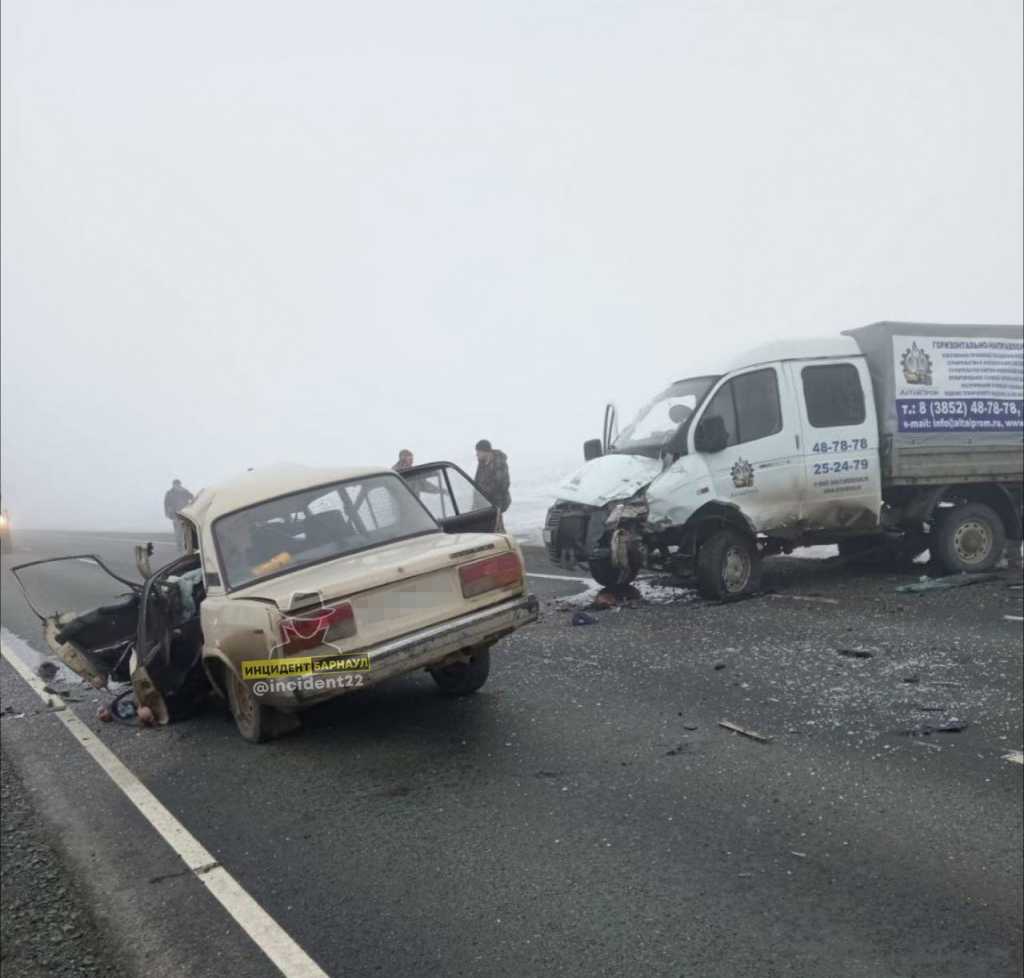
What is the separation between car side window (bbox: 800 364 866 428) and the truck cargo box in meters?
0.29

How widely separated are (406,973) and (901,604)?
6.82 metres

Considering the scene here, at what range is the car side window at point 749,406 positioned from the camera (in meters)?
9.07

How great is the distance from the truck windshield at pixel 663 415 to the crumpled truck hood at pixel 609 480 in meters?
0.25

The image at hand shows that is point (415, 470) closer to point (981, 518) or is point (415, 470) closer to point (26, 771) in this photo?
point (26, 771)

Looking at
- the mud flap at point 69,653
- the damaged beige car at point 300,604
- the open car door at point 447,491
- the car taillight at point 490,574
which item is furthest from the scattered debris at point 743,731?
the mud flap at point 69,653

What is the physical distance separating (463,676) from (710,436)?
12.8 feet

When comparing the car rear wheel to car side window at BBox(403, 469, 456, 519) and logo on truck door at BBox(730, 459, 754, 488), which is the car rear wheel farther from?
logo on truck door at BBox(730, 459, 754, 488)

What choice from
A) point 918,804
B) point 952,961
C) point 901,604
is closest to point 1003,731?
point 918,804

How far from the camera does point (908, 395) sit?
949 cm

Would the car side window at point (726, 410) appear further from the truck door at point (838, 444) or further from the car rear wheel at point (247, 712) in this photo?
the car rear wheel at point (247, 712)

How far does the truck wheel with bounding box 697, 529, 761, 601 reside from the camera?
8.80m

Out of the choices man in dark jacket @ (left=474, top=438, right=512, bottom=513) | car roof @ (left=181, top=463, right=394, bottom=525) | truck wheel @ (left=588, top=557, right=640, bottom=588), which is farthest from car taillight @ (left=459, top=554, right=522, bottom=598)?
man in dark jacket @ (left=474, top=438, right=512, bottom=513)

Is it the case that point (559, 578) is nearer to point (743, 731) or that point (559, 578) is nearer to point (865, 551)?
point (865, 551)

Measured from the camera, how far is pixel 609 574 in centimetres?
959
